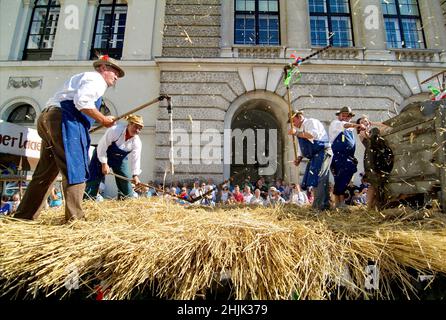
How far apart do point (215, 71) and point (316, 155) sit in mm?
6356

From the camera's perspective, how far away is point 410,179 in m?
2.68

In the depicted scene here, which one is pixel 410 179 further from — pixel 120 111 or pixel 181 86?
pixel 120 111

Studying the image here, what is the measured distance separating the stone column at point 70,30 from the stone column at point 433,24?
13273 millimetres

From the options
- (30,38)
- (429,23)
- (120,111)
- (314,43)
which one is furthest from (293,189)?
(30,38)

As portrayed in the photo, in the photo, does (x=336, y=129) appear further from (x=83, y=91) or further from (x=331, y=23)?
(x=331, y=23)

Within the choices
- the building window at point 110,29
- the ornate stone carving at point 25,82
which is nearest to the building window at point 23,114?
the ornate stone carving at point 25,82

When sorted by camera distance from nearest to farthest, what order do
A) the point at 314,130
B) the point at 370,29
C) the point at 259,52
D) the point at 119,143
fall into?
the point at 314,130, the point at 119,143, the point at 259,52, the point at 370,29

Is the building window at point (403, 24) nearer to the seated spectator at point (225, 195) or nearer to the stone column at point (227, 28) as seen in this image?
the stone column at point (227, 28)

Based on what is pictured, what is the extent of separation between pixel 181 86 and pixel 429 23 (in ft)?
31.6

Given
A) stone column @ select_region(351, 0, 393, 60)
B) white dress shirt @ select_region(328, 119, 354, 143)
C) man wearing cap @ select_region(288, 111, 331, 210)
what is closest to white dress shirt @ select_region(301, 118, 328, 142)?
man wearing cap @ select_region(288, 111, 331, 210)

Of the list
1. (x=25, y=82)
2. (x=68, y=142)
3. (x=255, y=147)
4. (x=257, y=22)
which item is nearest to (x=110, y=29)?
(x=25, y=82)

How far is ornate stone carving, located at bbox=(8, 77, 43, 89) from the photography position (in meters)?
9.90

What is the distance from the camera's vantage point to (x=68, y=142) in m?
2.27

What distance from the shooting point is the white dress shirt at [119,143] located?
13.0 ft
